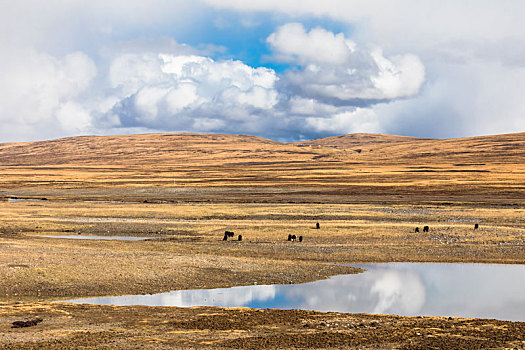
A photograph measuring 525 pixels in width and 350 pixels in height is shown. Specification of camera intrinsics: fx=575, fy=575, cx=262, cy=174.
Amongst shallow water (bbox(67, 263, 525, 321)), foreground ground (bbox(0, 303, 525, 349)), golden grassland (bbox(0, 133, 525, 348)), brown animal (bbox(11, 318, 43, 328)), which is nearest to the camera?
foreground ground (bbox(0, 303, 525, 349))

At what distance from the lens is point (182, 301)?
2686 cm

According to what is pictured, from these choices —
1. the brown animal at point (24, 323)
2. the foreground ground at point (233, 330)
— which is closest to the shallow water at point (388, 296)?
the foreground ground at point (233, 330)

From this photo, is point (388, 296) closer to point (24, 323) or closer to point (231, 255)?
point (231, 255)

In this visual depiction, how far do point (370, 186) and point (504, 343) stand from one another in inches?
3728

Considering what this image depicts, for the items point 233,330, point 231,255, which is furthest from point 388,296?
point 231,255

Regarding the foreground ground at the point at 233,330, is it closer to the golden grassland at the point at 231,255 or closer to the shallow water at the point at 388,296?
→ the golden grassland at the point at 231,255

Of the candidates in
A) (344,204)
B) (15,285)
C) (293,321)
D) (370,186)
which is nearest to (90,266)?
(15,285)

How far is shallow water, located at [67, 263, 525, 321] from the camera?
26125 mm

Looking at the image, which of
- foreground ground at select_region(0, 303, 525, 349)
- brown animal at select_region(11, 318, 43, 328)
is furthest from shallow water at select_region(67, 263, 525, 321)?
brown animal at select_region(11, 318, 43, 328)

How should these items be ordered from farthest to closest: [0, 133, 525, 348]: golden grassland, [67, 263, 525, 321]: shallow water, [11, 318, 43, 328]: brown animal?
[67, 263, 525, 321]: shallow water, [11, 318, 43, 328]: brown animal, [0, 133, 525, 348]: golden grassland

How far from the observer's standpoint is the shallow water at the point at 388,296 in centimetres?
2612

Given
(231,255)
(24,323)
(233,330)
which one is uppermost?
(231,255)

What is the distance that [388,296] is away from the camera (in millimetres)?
28547

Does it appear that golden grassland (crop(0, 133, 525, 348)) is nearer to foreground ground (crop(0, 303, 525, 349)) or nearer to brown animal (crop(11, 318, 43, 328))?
foreground ground (crop(0, 303, 525, 349))
